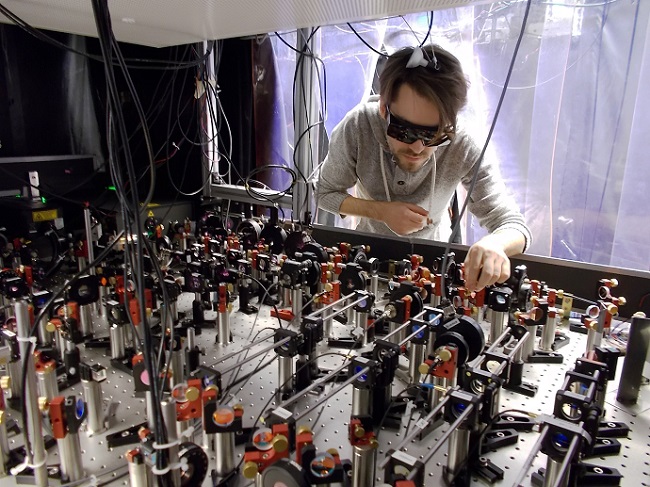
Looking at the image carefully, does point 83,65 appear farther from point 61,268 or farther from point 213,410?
point 213,410

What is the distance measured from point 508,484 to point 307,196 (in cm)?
187

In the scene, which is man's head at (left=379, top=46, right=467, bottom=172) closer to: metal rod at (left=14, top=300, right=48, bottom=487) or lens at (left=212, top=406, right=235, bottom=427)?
lens at (left=212, top=406, right=235, bottom=427)

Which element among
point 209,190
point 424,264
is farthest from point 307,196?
point 424,264

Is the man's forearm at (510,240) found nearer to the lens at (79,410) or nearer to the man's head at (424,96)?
the man's head at (424,96)

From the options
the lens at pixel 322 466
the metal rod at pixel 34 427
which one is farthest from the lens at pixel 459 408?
the metal rod at pixel 34 427

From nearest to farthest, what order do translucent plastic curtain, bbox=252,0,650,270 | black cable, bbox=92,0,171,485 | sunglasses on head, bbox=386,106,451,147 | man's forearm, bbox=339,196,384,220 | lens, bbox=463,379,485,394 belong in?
black cable, bbox=92,0,171,485, lens, bbox=463,379,485,394, sunglasses on head, bbox=386,106,451,147, man's forearm, bbox=339,196,384,220, translucent plastic curtain, bbox=252,0,650,270

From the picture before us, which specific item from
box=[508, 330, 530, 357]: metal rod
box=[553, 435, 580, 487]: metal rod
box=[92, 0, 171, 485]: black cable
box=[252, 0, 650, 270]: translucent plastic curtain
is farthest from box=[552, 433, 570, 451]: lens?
box=[252, 0, 650, 270]: translucent plastic curtain

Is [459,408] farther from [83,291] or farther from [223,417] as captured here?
[83,291]

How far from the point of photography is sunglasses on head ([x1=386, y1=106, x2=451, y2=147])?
1.20 metres

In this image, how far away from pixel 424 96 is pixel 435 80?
0.05 m

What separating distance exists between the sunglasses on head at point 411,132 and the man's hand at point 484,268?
310 millimetres

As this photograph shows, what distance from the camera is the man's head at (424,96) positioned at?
47.2 inches

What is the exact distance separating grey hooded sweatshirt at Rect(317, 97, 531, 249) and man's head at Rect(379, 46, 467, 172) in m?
0.31

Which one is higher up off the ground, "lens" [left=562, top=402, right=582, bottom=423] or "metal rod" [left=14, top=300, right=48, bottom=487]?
"lens" [left=562, top=402, right=582, bottom=423]
